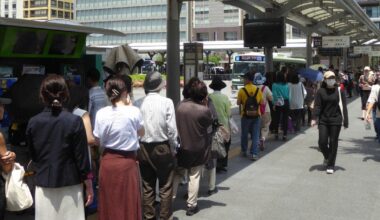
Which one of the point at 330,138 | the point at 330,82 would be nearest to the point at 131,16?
the point at 330,82

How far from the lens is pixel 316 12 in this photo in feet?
58.6

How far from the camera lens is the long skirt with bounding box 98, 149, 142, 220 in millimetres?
4359

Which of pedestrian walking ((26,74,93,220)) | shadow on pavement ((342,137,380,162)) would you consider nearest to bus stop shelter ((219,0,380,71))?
shadow on pavement ((342,137,380,162))

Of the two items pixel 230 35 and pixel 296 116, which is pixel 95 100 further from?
pixel 230 35

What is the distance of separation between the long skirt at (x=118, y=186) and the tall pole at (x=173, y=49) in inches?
225

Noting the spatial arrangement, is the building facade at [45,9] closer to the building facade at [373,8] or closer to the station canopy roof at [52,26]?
the building facade at [373,8]

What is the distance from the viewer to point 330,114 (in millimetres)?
7949

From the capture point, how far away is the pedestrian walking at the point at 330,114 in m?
7.94

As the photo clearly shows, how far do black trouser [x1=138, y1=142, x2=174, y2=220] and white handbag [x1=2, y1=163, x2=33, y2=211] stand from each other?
166 cm

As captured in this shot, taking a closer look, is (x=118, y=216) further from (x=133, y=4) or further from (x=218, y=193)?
(x=133, y=4)

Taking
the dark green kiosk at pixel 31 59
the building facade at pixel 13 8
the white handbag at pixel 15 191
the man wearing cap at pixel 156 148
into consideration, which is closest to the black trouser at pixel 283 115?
the dark green kiosk at pixel 31 59

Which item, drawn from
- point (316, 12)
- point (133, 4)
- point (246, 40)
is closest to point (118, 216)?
point (246, 40)

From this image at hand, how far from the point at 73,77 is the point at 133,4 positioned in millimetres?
99113

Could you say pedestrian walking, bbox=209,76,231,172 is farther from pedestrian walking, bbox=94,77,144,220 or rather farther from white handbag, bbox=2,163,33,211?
white handbag, bbox=2,163,33,211
